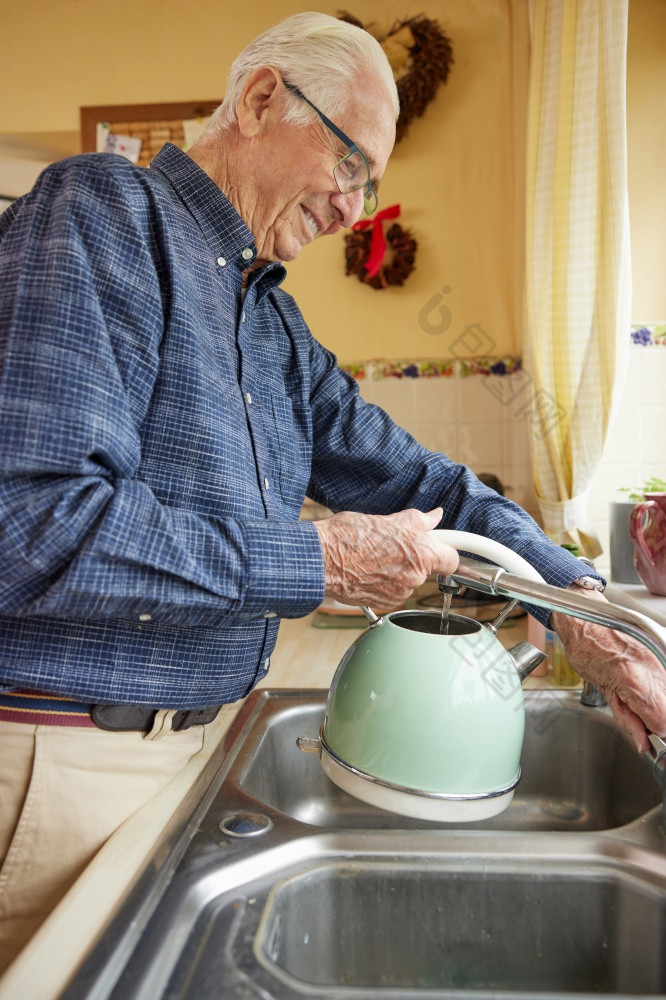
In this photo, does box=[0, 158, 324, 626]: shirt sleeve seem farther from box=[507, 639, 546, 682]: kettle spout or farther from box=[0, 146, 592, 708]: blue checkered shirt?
box=[507, 639, 546, 682]: kettle spout

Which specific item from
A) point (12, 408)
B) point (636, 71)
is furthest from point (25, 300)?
point (636, 71)

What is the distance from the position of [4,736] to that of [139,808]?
0.16 meters

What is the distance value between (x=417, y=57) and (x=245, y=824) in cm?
210

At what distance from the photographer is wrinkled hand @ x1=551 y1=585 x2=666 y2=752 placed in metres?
0.89

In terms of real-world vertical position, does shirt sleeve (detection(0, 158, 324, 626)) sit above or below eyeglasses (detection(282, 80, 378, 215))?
below

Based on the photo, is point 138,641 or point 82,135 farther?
Result: point 82,135

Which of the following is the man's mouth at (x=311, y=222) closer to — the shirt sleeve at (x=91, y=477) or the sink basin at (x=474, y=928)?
the shirt sleeve at (x=91, y=477)

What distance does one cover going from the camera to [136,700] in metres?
0.86

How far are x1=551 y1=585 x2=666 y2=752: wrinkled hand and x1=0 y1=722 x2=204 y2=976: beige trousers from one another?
1.73ft

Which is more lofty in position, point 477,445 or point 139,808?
point 477,445

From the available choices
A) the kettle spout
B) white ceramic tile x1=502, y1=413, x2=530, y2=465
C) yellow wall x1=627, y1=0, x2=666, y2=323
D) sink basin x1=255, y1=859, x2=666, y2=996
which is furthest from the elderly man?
white ceramic tile x1=502, y1=413, x2=530, y2=465

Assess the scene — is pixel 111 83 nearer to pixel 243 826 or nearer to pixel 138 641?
pixel 138 641

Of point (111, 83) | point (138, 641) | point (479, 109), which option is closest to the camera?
point (138, 641)

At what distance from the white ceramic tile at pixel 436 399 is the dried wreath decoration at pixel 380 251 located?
0.30m
